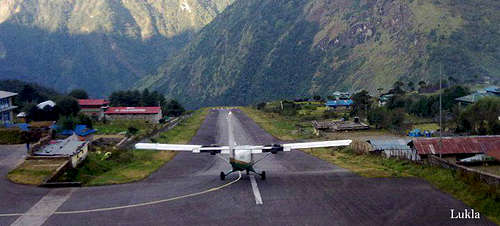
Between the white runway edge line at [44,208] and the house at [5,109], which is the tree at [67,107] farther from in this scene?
the white runway edge line at [44,208]

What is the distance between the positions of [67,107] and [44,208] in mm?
72728

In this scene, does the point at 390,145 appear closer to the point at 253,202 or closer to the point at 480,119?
the point at 253,202

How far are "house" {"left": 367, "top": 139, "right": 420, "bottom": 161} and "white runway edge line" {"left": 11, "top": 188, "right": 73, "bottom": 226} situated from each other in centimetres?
2931

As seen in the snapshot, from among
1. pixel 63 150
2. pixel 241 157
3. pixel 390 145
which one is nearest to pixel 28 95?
pixel 63 150

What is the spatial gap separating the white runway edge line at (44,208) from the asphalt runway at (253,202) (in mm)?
57

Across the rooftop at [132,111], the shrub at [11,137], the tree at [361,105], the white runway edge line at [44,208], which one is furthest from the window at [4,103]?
the tree at [361,105]

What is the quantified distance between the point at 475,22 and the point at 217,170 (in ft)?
611

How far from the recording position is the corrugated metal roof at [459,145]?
41.2 m

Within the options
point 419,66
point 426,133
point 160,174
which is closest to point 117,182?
point 160,174

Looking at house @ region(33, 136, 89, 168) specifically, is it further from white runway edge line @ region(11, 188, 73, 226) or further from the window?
the window

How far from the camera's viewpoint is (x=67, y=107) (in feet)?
303

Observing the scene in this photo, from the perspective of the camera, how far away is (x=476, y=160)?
1475 inches

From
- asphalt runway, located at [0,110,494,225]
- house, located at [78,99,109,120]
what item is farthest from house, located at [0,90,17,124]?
asphalt runway, located at [0,110,494,225]

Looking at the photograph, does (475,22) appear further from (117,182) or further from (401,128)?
(117,182)
